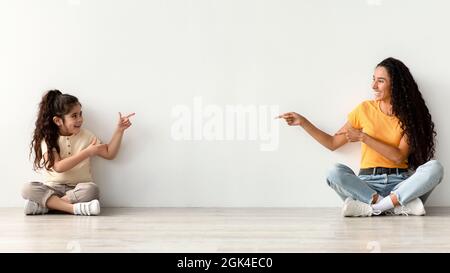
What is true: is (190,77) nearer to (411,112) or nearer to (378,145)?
(378,145)

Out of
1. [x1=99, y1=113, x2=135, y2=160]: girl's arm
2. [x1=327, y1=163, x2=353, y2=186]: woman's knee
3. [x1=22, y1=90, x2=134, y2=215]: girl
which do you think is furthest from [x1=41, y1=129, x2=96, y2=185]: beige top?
[x1=327, y1=163, x2=353, y2=186]: woman's knee

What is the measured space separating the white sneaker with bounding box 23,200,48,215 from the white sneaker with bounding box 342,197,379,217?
1535 millimetres

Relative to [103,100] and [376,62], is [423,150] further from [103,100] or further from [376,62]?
[103,100]

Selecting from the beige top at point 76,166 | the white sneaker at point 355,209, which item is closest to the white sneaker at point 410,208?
the white sneaker at point 355,209

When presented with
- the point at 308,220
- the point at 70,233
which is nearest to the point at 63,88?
the point at 70,233

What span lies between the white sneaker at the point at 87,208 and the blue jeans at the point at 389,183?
119 centimetres

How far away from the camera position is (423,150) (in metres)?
3.63

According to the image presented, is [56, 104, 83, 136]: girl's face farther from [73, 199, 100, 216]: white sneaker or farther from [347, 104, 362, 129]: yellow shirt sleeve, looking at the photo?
A: [347, 104, 362, 129]: yellow shirt sleeve

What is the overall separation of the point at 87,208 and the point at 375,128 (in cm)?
158

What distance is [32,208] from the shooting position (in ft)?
11.4

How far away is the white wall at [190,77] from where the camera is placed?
12.3 ft

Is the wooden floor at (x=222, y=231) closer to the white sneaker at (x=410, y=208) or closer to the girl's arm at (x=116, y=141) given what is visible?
the white sneaker at (x=410, y=208)

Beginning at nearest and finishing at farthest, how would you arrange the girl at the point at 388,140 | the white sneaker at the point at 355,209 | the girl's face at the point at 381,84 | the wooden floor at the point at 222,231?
1. the wooden floor at the point at 222,231
2. the white sneaker at the point at 355,209
3. the girl at the point at 388,140
4. the girl's face at the point at 381,84

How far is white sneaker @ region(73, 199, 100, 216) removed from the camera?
338cm
